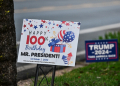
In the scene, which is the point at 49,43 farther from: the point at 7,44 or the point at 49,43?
the point at 7,44

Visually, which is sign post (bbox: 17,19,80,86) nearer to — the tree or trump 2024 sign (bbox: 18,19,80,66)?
trump 2024 sign (bbox: 18,19,80,66)

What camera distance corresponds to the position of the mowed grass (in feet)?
16.0

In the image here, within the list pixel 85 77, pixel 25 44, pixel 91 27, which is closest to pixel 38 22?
pixel 25 44

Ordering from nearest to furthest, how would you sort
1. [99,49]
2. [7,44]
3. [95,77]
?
[7,44] → [95,77] → [99,49]

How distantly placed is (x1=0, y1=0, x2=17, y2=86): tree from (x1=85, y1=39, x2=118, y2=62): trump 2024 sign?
8.46ft

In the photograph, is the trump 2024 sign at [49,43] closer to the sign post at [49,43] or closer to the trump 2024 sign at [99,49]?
the sign post at [49,43]

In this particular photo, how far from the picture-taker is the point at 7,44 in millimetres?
3803

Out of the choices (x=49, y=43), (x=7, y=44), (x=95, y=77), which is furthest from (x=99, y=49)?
(x=7, y=44)

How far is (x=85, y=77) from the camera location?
17.7ft

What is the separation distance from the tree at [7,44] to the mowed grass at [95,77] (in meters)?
1.01

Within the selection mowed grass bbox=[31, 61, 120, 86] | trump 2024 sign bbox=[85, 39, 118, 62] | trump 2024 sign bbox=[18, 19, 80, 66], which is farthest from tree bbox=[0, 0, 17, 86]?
trump 2024 sign bbox=[85, 39, 118, 62]

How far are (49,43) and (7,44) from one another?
2.17ft

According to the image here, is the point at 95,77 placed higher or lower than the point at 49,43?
lower

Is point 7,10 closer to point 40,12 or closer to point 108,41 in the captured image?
point 108,41
